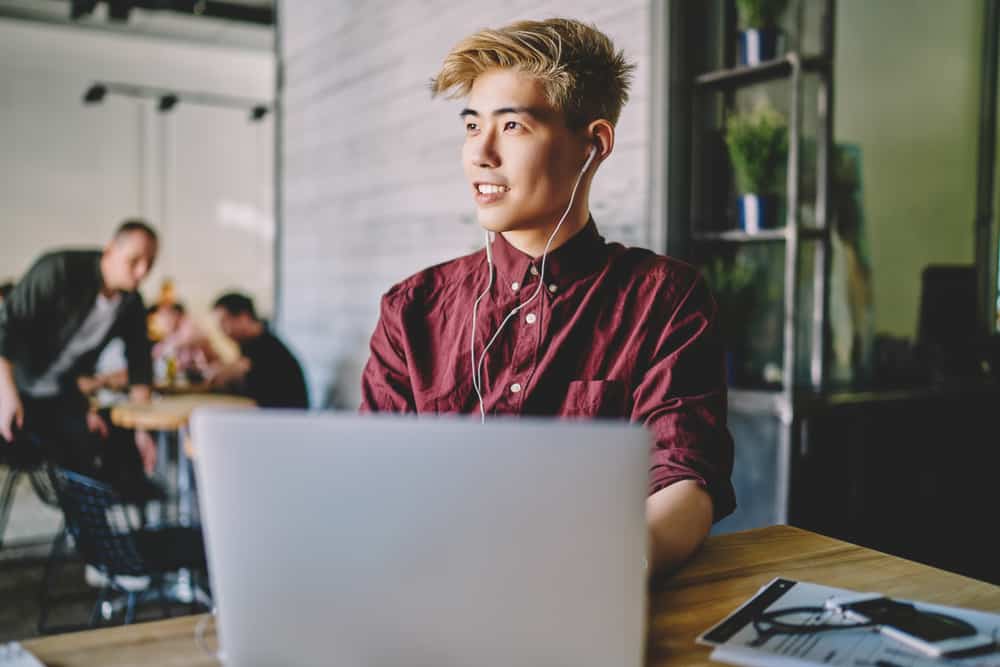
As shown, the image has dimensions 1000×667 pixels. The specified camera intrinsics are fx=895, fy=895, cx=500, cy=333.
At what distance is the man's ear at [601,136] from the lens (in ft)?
4.89

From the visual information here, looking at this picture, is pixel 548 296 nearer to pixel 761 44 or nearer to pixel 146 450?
pixel 761 44

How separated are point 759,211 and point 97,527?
2157 millimetres

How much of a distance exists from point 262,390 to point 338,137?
1.49m

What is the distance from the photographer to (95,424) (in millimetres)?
4176

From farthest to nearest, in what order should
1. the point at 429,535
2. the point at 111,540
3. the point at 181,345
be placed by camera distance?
1. the point at 181,345
2. the point at 111,540
3. the point at 429,535

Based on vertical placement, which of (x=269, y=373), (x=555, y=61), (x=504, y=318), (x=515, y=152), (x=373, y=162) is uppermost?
(x=373, y=162)

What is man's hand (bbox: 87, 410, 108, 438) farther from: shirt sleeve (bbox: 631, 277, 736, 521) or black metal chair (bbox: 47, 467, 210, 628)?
shirt sleeve (bbox: 631, 277, 736, 521)

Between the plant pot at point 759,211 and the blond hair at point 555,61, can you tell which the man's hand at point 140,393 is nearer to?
the plant pot at point 759,211

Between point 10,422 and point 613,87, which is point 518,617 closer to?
point 613,87

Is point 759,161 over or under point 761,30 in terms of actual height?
under

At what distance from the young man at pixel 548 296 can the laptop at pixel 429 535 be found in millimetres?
648

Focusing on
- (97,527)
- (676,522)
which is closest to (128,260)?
(97,527)

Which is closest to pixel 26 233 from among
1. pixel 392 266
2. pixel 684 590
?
pixel 392 266

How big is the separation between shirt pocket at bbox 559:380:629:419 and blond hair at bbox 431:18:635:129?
42cm
